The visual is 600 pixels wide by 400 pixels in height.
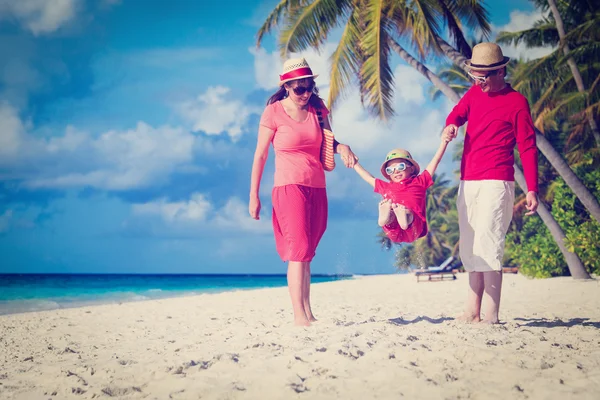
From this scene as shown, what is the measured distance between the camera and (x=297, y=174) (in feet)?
14.1

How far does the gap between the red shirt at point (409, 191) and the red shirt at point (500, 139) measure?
0.45m

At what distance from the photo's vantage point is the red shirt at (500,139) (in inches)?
167

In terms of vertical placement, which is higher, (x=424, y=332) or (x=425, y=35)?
(x=425, y=35)

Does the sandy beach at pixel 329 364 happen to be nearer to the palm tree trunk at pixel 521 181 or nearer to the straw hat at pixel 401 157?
the straw hat at pixel 401 157

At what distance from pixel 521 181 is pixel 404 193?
8.05 meters

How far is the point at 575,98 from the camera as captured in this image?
13.6m

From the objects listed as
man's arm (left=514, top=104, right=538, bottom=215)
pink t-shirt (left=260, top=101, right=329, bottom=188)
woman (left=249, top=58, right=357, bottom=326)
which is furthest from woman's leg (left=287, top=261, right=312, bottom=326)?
man's arm (left=514, top=104, right=538, bottom=215)

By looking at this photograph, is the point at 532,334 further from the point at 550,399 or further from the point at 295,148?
the point at 295,148

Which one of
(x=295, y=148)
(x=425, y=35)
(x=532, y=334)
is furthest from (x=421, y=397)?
(x=425, y=35)

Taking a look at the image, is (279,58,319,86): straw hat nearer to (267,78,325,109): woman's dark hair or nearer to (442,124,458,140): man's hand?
(267,78,325,109): woman's dark hair

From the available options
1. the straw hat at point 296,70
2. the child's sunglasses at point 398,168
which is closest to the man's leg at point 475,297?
the child's sunglasses at point 398,168

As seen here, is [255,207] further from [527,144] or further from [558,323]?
[558,323]

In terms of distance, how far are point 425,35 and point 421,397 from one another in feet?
30.7

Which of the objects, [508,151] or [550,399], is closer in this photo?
[550,399]
